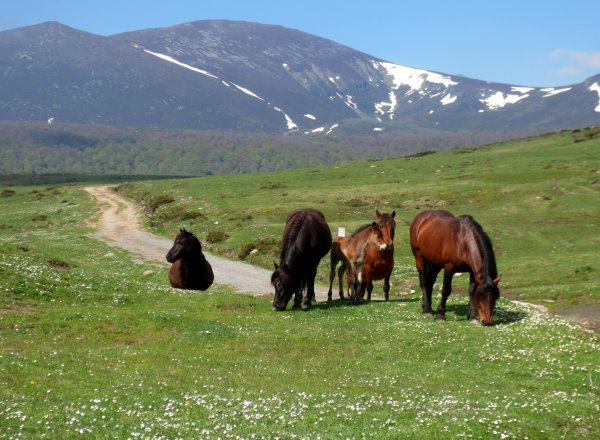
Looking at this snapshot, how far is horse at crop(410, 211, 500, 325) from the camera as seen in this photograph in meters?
24.1

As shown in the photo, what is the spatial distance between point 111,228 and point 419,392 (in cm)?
6097

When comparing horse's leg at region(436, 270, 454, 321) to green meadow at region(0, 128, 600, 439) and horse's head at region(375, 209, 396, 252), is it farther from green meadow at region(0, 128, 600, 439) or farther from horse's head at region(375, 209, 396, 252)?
horse's head at region(375, 209, 396, 252)

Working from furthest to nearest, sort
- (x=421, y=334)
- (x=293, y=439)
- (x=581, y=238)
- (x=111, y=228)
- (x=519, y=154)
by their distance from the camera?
(x=519, y=154) → (x=111, y=228) → (x=581, y=238) → (x=421, y=334) → (x=293, y=439)

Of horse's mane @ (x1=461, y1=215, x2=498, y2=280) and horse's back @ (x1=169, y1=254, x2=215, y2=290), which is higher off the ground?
horse's mane @ (x1=461, y1=215, x2=498, y2=280)

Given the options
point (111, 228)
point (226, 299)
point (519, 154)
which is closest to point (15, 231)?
point (111, 228)

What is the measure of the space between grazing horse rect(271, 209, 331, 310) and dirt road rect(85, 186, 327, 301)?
7524 millimetres

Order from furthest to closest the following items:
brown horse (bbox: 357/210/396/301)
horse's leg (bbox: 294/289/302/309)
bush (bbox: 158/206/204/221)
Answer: bush (bbox: 158/206/204/221) → brown horse (bbox: 357/210/396/301) → horse's leg (bbox: 294/289/302/309)

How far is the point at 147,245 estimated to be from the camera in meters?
61.7

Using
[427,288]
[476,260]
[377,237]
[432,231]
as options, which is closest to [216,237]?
[377,237]

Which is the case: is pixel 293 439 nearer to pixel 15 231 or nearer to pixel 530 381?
pixel 530 381

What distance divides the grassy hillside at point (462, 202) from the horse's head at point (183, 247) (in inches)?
515

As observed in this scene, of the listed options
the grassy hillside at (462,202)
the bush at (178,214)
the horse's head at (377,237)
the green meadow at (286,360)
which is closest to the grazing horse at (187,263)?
the green meadow at (286,360)

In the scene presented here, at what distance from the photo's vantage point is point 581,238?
55.7 m

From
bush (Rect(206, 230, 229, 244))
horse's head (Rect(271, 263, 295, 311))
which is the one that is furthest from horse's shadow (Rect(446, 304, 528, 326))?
bush (Rect(206, 230, 229, 244))
